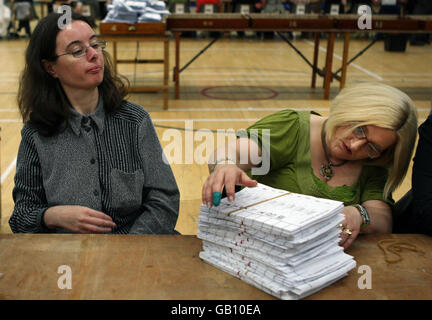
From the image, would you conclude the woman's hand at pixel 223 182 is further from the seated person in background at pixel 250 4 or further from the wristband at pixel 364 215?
the seated person in background at pixel 250 4

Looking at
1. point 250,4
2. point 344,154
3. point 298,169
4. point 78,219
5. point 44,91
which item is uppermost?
point 250,4

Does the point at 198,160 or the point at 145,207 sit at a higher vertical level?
the point at 145,207

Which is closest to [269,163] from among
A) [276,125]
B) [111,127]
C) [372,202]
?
[276,125]

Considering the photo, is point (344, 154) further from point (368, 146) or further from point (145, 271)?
point (145, 271)

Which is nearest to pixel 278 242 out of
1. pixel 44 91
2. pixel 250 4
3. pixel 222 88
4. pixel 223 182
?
pixel 223 182

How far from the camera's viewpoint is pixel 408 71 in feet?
28.2

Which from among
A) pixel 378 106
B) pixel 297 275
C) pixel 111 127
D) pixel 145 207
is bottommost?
pixel 145 207

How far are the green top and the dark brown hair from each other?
584mm

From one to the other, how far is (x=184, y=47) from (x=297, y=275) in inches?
402

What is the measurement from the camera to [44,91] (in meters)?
1.83

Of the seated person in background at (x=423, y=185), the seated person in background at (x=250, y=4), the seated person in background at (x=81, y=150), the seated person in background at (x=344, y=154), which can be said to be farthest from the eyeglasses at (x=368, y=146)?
the seated person in background at (x=250, y=4)

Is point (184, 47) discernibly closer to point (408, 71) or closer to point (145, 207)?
point (408, 71)

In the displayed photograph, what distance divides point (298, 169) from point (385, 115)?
42 cm

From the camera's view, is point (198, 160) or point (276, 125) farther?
point (198, 160)
